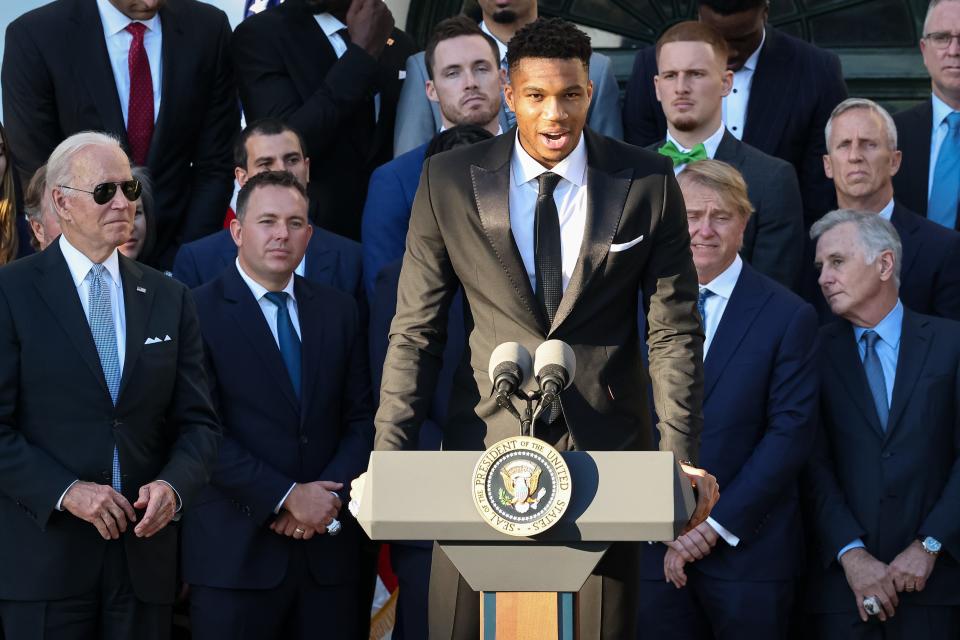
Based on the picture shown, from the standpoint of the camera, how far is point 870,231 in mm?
6293

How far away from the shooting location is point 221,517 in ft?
19.1

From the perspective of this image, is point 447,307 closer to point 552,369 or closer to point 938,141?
point 552,369

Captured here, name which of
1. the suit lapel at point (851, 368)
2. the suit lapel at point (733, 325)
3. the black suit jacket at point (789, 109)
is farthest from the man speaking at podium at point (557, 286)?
the black suit jacket at point (789, 109)

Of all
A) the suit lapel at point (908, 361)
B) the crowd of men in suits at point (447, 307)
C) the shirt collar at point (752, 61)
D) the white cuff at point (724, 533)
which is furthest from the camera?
the shirt collar at point (752, 61)

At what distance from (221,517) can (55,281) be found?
117 centimetres

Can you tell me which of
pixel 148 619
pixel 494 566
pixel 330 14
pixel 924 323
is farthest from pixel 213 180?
pixel 494 566

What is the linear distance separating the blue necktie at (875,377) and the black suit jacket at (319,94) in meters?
2.46

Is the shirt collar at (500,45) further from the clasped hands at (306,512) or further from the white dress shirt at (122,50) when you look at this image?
the clasped hands at (306,512)

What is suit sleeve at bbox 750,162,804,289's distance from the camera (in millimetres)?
6523

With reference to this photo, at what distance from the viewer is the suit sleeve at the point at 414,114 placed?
23.3 feet

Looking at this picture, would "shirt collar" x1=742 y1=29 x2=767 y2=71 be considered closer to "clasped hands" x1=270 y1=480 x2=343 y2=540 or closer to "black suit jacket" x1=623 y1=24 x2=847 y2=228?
"black suit jacket" x1=623 y1=24 x2=847 y2=228

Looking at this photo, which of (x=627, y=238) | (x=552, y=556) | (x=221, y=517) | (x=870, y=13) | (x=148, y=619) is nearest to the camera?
(x=552, y=556)

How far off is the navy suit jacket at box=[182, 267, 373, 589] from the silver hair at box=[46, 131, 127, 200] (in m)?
0.88

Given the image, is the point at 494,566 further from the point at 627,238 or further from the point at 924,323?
the point at 924,323
